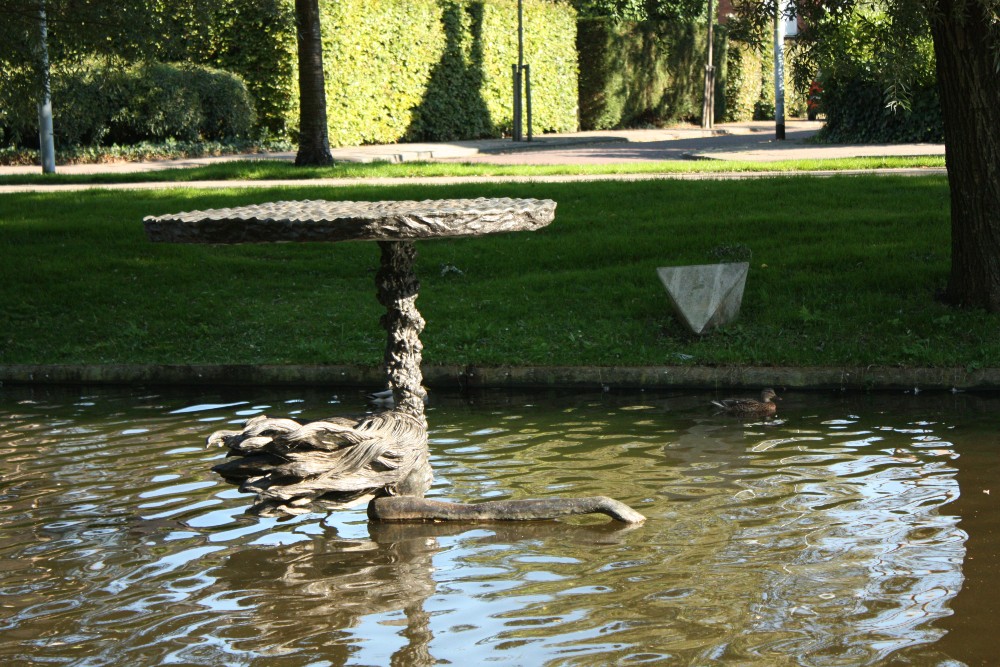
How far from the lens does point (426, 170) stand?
18078 millimetres

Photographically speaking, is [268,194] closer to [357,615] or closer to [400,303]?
[400,303]

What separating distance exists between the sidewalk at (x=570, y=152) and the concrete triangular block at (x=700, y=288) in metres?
10.5

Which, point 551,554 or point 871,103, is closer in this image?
point 551,554

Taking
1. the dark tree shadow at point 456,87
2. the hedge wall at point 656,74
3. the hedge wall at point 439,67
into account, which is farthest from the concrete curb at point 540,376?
the hedge wall at point 656,74

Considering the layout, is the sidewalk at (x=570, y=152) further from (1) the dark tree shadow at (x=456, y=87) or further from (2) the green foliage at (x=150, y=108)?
(2) the green foliage at (x=150, y=108)

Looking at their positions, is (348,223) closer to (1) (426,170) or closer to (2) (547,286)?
(2) (547,286)

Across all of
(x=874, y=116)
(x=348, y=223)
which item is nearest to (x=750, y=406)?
(x=348, y=223)

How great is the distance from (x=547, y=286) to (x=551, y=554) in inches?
232

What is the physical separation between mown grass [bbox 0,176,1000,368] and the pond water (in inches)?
59.8

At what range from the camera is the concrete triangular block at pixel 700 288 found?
9.46m

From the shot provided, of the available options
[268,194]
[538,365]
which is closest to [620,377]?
[538,365]

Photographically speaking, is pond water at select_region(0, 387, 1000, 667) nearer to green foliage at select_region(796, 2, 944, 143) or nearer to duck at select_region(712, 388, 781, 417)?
duck at select_region(712, 388, 781, 417)

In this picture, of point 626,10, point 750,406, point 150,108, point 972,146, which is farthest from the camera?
point 626,10

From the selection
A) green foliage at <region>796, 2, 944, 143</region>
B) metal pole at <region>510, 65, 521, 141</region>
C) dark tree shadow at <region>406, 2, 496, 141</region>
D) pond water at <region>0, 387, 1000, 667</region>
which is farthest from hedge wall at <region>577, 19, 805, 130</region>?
pond water at <region>0, 387, 1000, 667</region>
